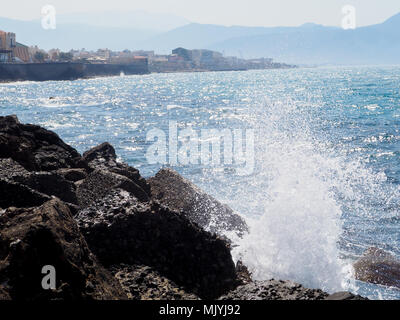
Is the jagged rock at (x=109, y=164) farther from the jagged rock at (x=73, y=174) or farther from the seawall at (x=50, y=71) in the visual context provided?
the seawall at (x=50, y=71)

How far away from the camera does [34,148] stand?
1005 centimetres

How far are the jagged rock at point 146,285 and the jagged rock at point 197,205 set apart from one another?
3.73m

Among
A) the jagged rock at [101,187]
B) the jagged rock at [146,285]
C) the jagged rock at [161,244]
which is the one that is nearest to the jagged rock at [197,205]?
the jagged rock at [101,187]

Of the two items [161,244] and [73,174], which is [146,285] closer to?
[161,244]

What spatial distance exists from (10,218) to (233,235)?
4.53 m

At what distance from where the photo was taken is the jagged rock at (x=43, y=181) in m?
6.79

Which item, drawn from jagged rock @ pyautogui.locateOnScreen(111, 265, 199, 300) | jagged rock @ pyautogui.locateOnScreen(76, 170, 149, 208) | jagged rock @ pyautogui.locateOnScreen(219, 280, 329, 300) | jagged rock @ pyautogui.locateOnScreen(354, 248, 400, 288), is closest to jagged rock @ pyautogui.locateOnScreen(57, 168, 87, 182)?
jagged rock @ pyautogui.locateOnScreen(76, 170, 149, 208)

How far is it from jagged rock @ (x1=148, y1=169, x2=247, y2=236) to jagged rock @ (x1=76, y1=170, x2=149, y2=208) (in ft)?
2.56

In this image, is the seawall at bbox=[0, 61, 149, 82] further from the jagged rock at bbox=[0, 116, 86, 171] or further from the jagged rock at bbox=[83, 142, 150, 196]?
the jagged rock at bbox=[83, 142, 150, 196]

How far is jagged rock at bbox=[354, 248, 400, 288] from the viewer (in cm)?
704

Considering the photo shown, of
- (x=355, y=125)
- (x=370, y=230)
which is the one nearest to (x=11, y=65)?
(x=355, y=125)

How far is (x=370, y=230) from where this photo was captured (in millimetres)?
9414

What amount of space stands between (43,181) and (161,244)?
10.4ft
